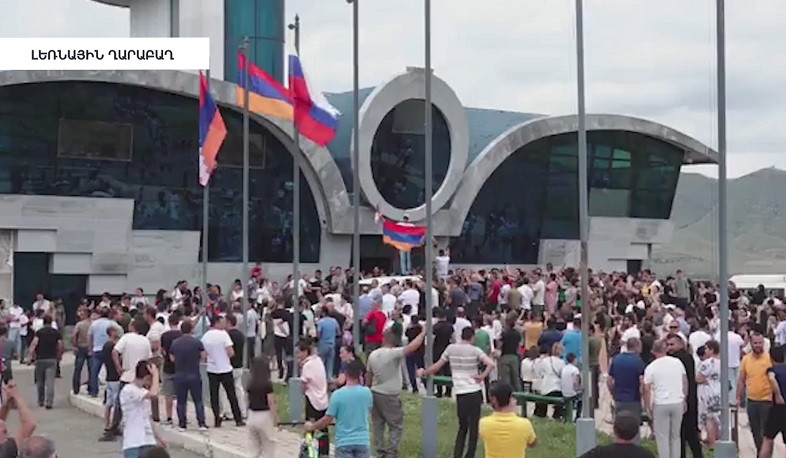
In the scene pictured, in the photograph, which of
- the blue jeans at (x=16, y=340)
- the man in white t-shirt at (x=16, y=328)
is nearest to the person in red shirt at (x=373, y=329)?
the blue jeans at (x=16, y=340)

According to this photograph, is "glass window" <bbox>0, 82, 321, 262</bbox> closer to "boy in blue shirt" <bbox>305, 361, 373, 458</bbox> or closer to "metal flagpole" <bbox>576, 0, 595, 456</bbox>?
"metal flagpole" <bbox>576, 0, 595, 456</bbox>

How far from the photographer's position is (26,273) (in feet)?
116

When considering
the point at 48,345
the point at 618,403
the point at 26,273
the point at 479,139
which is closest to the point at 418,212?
the point at 479,139

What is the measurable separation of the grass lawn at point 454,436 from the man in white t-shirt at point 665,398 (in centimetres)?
157

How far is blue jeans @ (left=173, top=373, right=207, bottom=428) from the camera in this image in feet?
57.3

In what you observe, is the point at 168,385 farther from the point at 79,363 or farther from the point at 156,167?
the point at 156,167

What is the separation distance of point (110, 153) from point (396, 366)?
80.4ft

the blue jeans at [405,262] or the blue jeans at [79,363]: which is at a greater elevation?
the blue jeans at [405,262]

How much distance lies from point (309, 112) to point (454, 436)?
5.68m

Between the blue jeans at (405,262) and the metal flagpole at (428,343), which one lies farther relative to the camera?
the blue jeans at (405,262)

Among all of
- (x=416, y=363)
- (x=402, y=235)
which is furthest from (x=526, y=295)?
(x=416, y=363)

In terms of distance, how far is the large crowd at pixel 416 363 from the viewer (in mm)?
12695

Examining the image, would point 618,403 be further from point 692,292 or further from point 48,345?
point 692,292

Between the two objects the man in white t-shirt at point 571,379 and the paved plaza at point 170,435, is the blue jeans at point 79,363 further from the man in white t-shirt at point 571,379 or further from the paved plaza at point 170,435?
the man in white t-shirt at point 571,379
